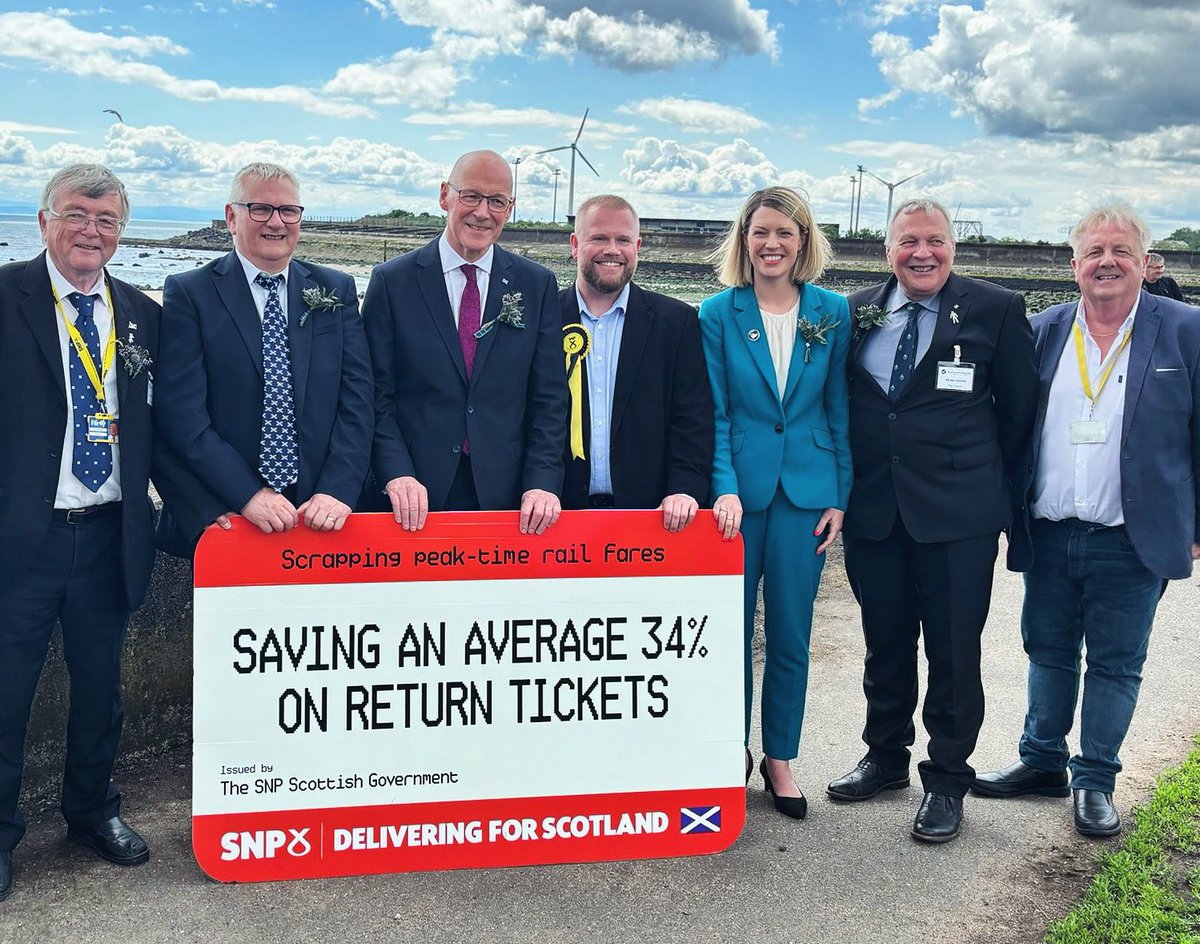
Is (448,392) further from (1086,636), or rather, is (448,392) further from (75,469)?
(1086,636)

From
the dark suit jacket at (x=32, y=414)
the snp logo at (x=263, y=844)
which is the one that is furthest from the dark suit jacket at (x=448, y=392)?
the snp logo at (x=263, y=844)

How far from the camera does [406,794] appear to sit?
3391 millimetres

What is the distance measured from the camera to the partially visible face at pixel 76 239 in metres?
3.28

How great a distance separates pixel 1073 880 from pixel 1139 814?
648 millimetres

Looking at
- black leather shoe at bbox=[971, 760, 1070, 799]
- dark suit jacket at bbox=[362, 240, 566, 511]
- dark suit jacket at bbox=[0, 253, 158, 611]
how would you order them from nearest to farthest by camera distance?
dark suit jacket at bbox=[0, 253, 158, 611], dark suit jacket at bbox=[362, 240, 566, 511], black leather shoe at bbox=[971, 760, 1070, 799]

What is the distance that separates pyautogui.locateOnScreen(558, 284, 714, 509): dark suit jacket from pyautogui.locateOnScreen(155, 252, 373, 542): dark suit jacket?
2.75ft

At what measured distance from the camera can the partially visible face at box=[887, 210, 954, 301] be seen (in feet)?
12.8

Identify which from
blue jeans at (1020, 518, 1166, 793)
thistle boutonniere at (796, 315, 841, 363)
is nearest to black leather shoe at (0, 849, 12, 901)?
thistle boutonniere at (796, 315, 841, 363)

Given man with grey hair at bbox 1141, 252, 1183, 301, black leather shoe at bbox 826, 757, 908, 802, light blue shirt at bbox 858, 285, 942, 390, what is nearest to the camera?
light blue shirt at bbox 858, 285, 942, 390

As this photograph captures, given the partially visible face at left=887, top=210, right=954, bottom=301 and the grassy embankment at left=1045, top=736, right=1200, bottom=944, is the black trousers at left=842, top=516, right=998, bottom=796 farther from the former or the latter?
the partially visible face at left=887, top=210, right=954, bottom=301

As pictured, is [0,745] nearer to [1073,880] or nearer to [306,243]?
[1073,880]

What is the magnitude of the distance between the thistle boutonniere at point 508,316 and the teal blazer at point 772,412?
761mm

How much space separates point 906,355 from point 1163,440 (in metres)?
0.98

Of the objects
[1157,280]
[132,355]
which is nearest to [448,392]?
[132,355]
